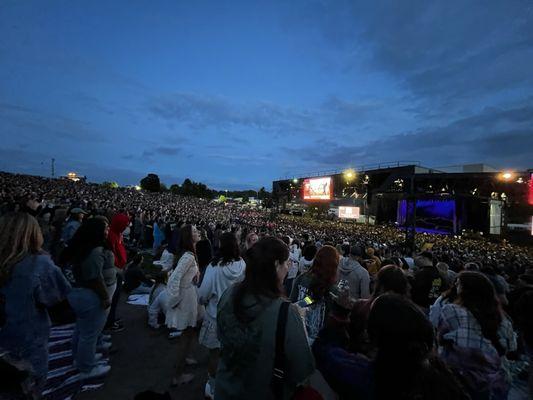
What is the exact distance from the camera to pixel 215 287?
3254 millimetres

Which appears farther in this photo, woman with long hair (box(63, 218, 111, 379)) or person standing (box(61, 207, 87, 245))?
person standing (box(61, 207, 87, 245))

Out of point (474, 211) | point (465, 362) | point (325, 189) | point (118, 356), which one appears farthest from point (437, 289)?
point (325, 189)

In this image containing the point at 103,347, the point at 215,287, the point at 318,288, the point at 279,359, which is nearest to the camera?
the point at 279,359

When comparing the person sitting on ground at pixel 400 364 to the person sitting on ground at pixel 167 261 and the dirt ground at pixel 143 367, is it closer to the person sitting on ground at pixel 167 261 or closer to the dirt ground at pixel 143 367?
the dirt ground at pixel 143 367

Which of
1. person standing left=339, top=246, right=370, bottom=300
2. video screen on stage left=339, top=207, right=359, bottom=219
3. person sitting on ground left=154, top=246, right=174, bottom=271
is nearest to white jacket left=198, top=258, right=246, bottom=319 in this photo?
person standing left=339, top=246, right=370, bottom=300

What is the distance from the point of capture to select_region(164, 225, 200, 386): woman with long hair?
137 inches

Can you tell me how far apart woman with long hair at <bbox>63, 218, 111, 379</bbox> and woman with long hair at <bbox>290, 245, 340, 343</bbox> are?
2.31m

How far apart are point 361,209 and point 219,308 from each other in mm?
37297

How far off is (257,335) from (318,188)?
114 feet

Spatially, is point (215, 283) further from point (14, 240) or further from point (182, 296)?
point (14, 240)

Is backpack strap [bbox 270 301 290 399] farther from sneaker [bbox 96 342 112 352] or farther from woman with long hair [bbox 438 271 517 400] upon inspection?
sneaker [bbox 96 342 112 352]

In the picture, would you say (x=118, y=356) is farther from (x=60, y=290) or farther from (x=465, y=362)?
(x=465, y=362)

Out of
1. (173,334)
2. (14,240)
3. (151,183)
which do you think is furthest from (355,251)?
(151,183)

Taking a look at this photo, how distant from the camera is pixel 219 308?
5.84ft
